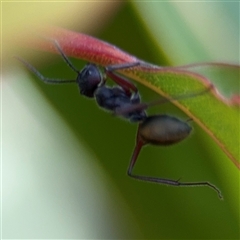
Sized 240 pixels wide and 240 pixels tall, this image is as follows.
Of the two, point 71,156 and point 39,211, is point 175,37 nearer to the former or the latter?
point 71,156

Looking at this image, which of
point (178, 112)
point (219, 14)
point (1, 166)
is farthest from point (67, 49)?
point (1, 166)

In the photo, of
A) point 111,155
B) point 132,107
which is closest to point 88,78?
point 132,107

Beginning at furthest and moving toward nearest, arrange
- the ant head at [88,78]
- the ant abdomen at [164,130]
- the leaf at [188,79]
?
the ant head at [88,78] → the ant abdomen at [164,130] → the leaf at [188,79]

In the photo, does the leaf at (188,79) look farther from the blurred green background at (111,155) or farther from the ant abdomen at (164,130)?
the blurred green background at (111,155)

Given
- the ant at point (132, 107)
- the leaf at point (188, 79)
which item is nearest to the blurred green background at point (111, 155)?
the ant at point (132, 107)

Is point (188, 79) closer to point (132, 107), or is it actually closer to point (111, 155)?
point (132, 107)

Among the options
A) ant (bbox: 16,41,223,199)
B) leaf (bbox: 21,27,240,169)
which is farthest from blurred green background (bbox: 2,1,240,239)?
leaf (bbox: 21,27,240,169)
